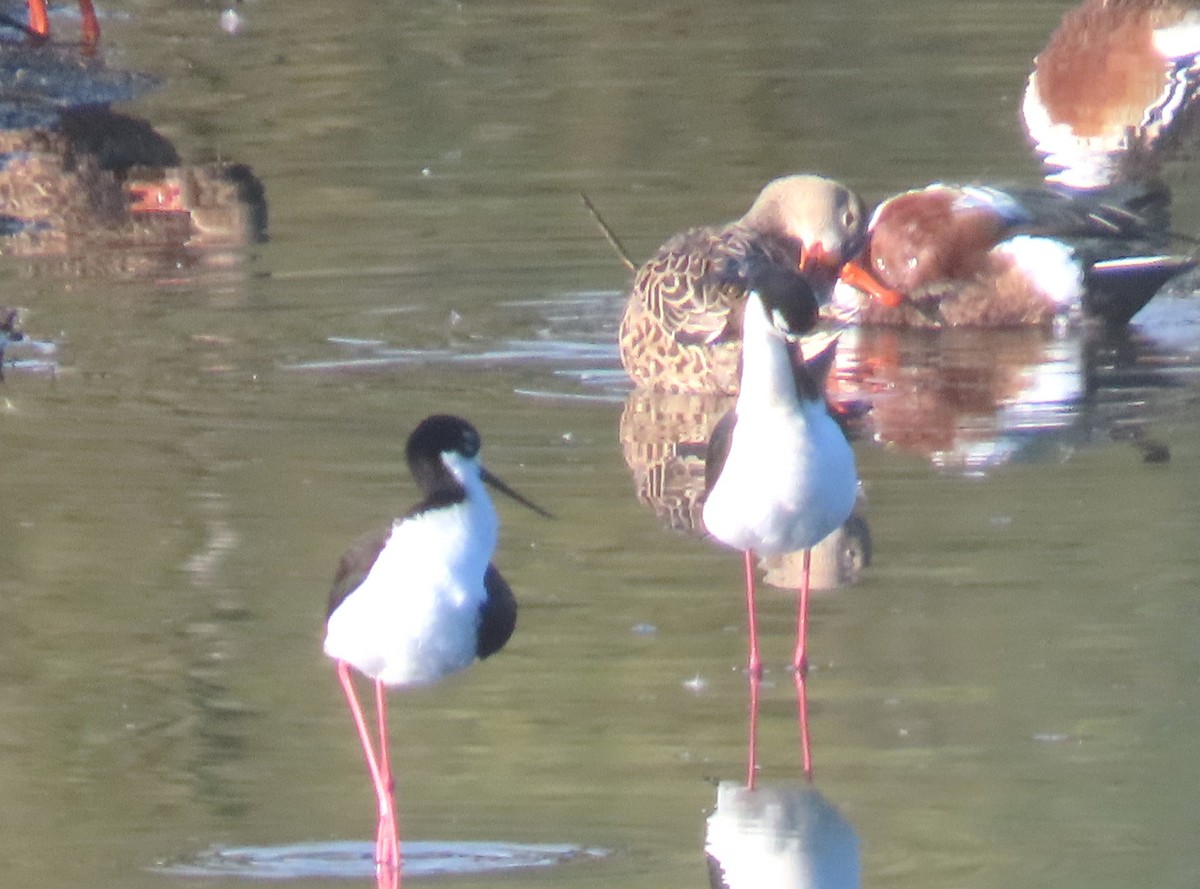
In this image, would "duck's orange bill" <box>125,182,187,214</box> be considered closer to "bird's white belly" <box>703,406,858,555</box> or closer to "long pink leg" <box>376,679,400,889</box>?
"bird's white belly" <box>703,406,858,555</box>

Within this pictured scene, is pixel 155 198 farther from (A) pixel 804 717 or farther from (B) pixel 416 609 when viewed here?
(B) pixel 416 609

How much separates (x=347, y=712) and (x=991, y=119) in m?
8.75

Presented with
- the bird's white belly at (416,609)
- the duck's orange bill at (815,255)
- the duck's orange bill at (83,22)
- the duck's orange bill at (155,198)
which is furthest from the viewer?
the duck's orange bill at (83,22)

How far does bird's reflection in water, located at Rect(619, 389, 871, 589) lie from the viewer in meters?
6.95

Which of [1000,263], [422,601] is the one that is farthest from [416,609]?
[1000,263]

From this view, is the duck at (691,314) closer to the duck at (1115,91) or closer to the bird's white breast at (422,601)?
the bird's white breast at (422,601)

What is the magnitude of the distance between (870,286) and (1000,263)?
17.6 inches

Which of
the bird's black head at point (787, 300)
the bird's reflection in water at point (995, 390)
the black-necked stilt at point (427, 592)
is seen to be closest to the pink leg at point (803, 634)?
the bird's black head at point (787, 300)

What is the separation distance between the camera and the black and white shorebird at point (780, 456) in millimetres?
6023

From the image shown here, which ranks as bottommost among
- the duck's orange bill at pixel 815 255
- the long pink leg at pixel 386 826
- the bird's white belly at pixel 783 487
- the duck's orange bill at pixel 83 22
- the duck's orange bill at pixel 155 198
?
the duck's orange bill at pixel 83 22

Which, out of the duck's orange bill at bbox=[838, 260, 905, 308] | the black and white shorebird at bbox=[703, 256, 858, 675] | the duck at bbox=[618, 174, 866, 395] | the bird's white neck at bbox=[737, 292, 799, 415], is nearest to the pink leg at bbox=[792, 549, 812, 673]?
the black and white shorebird at bbox=[703, 256, 858, 675]

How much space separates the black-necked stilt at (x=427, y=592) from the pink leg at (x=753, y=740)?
53cm

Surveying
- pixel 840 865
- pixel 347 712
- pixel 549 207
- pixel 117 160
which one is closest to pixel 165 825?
pixel 347 712

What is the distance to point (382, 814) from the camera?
5.29 metres
